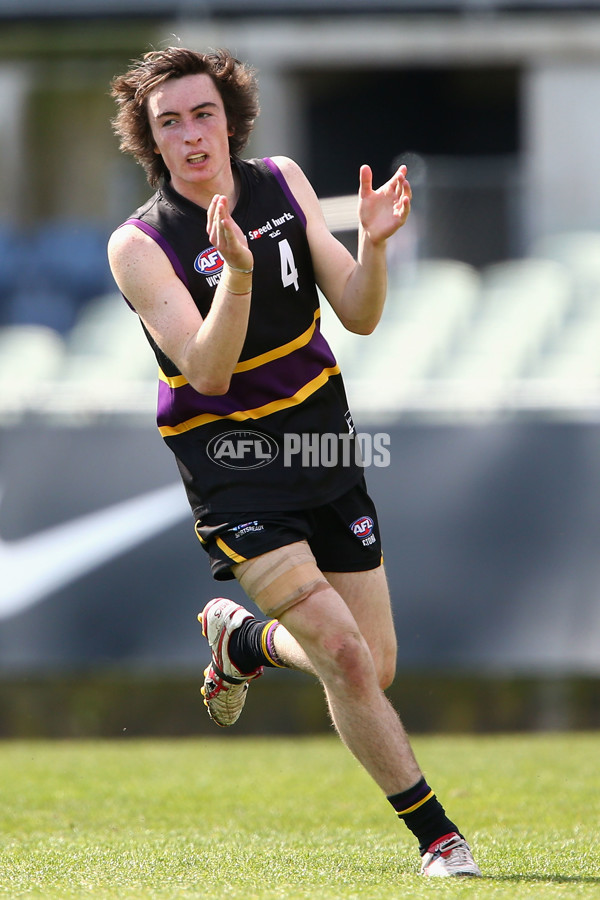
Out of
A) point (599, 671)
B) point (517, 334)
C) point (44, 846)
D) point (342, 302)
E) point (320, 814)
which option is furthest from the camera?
point (517, 334)

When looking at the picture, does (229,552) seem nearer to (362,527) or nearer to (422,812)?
(362,527)

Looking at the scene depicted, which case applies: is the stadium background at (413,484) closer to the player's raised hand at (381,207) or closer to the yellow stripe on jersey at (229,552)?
the yellow stripe on jersey at (229,552)

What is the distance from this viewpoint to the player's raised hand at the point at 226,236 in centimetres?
396

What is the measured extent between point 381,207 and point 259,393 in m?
0.72

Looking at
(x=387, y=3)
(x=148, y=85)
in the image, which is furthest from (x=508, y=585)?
(x=387, y=3)

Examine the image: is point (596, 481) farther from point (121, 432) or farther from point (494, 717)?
point (121, 432)

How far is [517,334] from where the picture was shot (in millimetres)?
9500

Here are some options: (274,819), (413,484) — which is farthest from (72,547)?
(274,819)

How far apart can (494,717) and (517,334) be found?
263 cm

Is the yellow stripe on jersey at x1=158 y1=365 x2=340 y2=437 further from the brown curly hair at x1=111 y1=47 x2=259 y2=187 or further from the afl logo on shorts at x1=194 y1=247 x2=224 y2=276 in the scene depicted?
the brown curly hair at x1=111 y1=47 x2=259 y2=187

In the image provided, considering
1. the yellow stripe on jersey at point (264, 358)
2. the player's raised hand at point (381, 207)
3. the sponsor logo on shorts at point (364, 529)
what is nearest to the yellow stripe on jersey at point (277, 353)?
the yellow stripe on jersey at point (264, 358)

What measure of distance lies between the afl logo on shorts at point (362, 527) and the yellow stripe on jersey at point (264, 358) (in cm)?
62

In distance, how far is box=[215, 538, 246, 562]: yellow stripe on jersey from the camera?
4.36 metres

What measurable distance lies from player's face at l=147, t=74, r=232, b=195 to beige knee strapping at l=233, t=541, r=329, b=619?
4.08 feet
